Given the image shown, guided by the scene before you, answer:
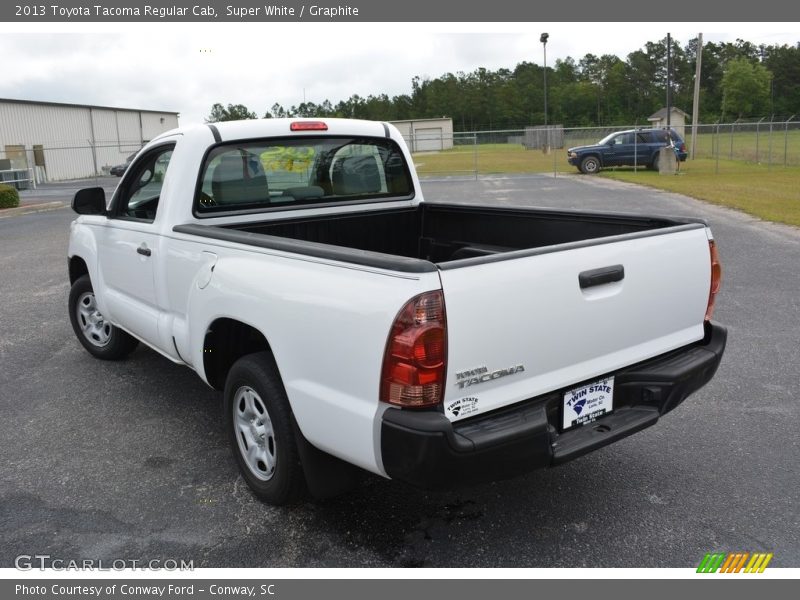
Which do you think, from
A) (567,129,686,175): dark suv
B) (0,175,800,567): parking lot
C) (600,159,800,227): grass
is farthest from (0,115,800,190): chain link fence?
(0,175,800,567): parking lot

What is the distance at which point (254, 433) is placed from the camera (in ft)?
11.7

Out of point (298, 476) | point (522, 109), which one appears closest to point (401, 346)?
point (298, 476)

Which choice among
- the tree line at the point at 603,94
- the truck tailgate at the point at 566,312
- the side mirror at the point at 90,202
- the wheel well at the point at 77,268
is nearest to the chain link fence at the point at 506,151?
the wheel well at the point at 77,268

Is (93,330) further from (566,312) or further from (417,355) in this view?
(566,312)

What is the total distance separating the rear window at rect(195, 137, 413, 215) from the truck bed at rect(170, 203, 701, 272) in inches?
5.9

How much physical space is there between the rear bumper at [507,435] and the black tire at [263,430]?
27.5 inches

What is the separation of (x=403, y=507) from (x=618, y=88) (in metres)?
103

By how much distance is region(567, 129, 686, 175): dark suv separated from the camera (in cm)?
2833

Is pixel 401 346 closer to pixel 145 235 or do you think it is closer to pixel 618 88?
pixel 145 235

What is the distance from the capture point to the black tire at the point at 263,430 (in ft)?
10.6

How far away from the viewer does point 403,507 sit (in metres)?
3.54

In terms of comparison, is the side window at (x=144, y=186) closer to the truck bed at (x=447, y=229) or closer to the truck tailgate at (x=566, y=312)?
the truck bed at (x=447, y=229)

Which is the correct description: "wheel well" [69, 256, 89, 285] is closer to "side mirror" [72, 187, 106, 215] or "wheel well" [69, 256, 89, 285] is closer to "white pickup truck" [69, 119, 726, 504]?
"side mirror" [72, 187, 106, 215]

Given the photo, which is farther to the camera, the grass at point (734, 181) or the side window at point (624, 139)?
the side window at point (624, 139)
